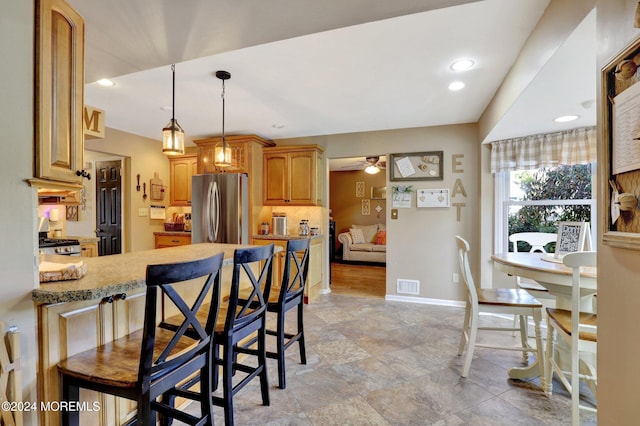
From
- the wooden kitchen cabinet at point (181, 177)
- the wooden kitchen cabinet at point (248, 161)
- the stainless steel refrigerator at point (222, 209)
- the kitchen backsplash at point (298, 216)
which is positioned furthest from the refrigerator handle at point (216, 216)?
the wooden kitchen cabinet at point (181, 177)

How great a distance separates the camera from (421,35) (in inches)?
80.4

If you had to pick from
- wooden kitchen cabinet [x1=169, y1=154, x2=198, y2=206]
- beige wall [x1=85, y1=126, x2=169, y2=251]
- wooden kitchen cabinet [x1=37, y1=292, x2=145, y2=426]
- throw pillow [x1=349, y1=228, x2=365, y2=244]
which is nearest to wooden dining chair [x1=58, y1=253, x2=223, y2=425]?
wooden kitchen cabinet [x1=37, y1=292, x2=145, y2=426]

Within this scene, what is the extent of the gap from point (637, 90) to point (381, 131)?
3552mm

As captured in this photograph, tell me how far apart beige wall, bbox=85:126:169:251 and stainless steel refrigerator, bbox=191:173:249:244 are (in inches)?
49.3

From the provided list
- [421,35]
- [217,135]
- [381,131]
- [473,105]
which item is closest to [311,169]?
[381,131]

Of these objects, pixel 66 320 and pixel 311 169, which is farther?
pixel 311 169

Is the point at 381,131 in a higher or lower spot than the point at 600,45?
higher

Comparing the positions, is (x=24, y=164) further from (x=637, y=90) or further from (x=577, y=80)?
(x=577, y=80)

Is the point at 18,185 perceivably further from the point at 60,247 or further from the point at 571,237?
the point at 571,237

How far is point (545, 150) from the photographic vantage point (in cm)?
327

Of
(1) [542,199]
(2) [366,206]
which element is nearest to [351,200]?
(2) [366,206]

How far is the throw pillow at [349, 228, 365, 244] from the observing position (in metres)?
7.61

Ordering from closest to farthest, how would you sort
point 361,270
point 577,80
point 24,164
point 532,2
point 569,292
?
point 24,164, point 532,2, point 577,80, point 569,292, point 361,270

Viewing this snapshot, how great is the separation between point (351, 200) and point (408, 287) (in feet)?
14.2
